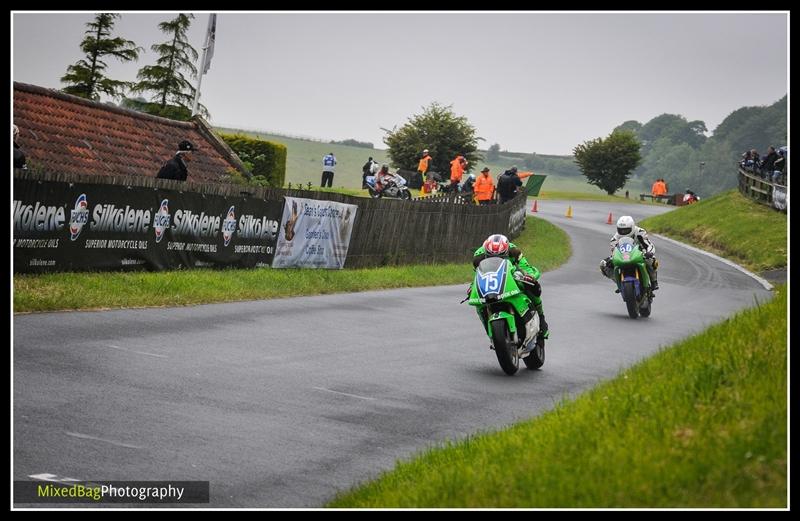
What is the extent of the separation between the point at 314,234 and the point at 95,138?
6952mm

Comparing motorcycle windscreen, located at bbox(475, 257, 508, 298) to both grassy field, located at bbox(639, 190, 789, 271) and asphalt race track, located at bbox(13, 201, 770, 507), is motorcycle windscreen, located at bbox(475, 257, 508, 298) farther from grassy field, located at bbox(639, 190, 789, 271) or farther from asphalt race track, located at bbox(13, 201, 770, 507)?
grassy field, located at bbox(639, 190, 789, 271)

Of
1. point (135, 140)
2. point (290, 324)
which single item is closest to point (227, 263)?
point (290, 324)

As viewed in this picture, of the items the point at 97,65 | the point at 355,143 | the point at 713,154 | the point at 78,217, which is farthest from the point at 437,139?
the point at 713,154

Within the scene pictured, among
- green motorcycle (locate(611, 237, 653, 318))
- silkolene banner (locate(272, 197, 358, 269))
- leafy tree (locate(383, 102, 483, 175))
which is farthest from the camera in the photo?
leafy tree (locate(383, 102, 483, 175))

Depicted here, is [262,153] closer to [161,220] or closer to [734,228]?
[734,228]

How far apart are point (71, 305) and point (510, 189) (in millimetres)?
25326

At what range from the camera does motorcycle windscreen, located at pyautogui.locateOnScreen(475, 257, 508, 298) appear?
13.4 metres

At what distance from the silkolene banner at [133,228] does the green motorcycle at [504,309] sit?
21.6 feet

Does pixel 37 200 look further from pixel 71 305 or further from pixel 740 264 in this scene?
pixel 740 264

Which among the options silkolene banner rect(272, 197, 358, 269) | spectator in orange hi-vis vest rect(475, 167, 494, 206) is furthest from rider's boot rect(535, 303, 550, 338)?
spectator in orange hi-vis vest rect(475, 167, 494, 206)

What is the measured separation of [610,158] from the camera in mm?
83688

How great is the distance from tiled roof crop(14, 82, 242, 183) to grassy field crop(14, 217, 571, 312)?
539 cm
